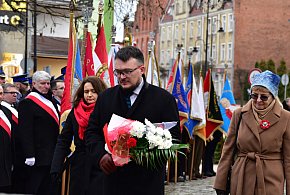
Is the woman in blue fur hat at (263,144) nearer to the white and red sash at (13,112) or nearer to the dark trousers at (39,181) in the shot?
the dark trousers at (39,181)

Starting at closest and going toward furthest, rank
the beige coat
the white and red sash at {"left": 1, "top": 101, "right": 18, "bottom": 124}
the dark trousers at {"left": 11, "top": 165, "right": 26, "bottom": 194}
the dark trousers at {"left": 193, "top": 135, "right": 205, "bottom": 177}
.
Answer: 1. the beige coat
2. the dark trousers at {"left": 11, "top": 165, "right": 26, "bottom": 194}
3. the white and red sash at {"left": 1, "top": 101, "right": 18, "bottom": 124}
4. the dark trousers at {"left": 193, "top": 135, "right": 205, "bottom": 177}

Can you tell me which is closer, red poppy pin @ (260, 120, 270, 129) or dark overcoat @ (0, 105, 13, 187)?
red poppy pin @ (260, 120, 270, 129)

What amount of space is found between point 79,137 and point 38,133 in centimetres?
202

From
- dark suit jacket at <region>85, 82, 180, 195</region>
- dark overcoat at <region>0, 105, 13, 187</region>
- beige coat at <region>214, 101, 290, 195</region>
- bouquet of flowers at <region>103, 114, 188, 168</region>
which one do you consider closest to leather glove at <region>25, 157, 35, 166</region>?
dark overcoat at <region>0, 105, 13, 187</region>

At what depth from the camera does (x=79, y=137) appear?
30.0ft

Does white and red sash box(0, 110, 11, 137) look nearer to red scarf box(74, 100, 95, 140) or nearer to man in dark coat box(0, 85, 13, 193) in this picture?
man in dark coat box(0, 85, 13, 193)

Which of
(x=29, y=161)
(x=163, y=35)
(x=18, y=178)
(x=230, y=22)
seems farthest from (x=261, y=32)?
(x=29, y=161)

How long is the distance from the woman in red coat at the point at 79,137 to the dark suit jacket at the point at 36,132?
161 cm

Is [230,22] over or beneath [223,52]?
over

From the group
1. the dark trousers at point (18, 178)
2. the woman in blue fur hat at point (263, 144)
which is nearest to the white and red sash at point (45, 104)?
the dark trousers at point (18, 178)

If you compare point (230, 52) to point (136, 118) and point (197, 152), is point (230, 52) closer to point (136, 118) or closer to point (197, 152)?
point (197, 152)

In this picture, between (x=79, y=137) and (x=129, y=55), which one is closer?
(x=129, y=55)

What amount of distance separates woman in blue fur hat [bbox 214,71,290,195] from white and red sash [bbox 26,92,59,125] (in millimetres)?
3508

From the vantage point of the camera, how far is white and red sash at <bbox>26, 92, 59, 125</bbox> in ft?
36.5
